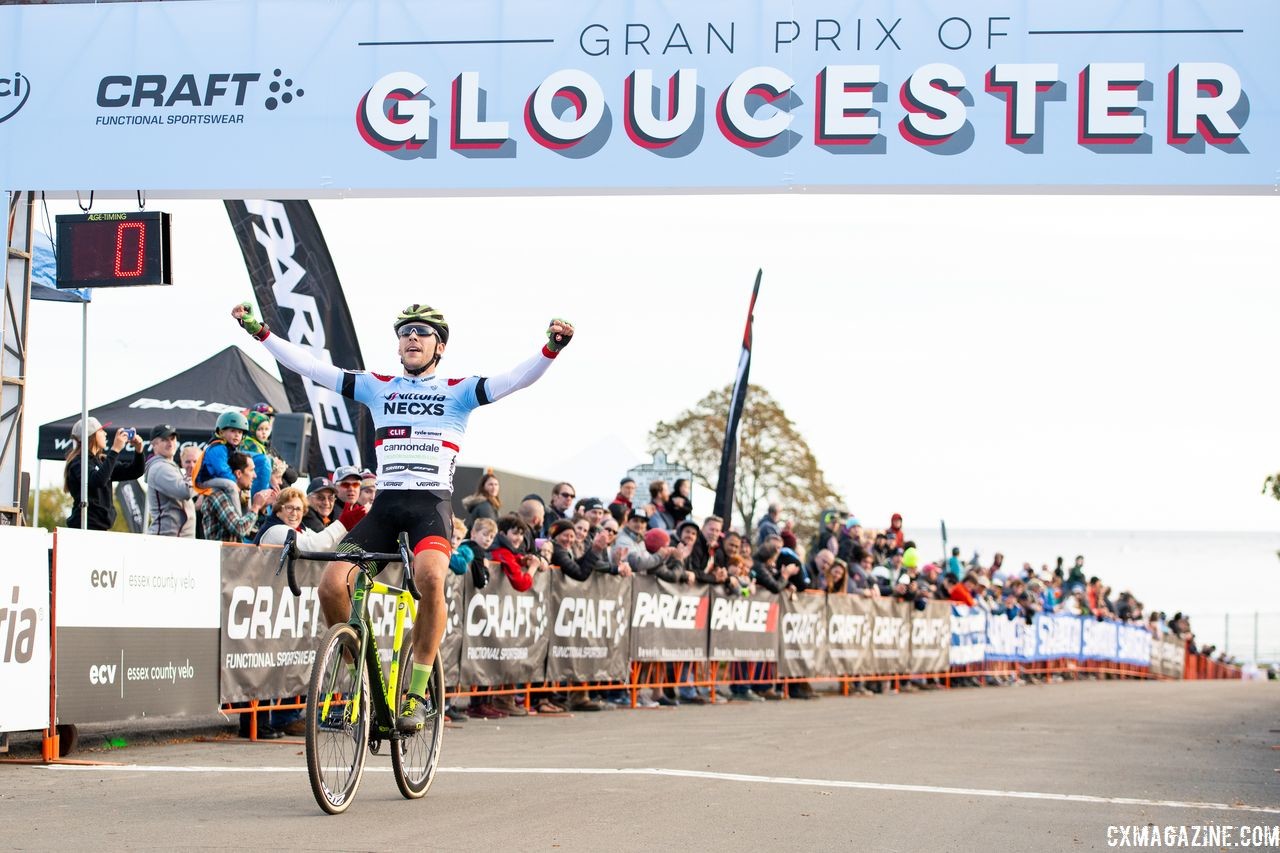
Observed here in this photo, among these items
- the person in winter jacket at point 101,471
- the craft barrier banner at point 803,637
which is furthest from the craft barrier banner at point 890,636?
the person in winter jacket at point 101,471

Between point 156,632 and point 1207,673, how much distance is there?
48.4m

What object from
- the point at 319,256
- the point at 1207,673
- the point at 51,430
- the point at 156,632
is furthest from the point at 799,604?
the point at 1207,673

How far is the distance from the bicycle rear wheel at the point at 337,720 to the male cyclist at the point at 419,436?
25 centimetres

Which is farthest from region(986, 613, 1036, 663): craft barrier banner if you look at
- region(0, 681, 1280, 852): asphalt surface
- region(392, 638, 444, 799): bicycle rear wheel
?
region(392, 638, 444, 799): bicycle rear wheel

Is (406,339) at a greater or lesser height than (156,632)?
greater

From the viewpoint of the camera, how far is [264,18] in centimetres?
1444

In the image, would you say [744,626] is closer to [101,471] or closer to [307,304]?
[307,304]

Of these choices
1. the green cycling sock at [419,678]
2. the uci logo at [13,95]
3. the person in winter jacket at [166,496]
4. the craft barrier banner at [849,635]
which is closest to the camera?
the green cycling sock at [419,678]

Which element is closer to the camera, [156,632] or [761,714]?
[156,632]

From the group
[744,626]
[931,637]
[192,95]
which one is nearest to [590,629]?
[744,626]

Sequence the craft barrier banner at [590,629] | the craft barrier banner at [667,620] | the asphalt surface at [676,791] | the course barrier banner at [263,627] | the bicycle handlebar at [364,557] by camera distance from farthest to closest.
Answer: the craft barrier banner at [667,620], the craft barrier banner at [590,629], the course barrier banner at [263,627], the bicycle handlebar at [364,557], the asphalt surface at [676,791]

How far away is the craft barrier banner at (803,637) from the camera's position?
21.1 meters

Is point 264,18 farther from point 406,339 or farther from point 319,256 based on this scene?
point 406,339

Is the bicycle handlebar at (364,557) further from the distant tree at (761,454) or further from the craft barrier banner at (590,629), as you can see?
the distant tree at (761,454)
